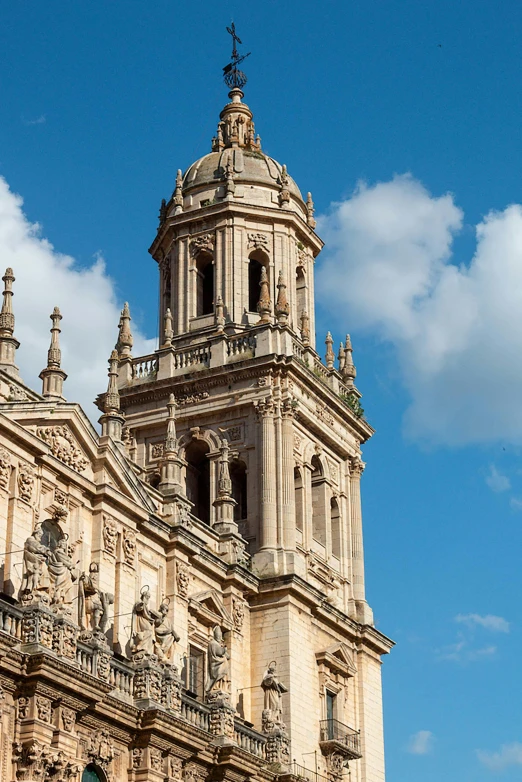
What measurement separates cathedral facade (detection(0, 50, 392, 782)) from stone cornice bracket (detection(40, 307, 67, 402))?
4 centimetres

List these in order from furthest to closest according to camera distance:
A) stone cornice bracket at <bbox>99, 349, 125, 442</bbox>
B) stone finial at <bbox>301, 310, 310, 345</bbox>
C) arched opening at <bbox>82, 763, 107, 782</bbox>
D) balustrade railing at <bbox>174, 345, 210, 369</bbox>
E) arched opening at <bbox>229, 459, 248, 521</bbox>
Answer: stone finial at <bbox>301, 310, 310, 345</bbox> < balustrade railing at <bbox>174, 345, 210, 369</bbox> < arched opening at <bbox>229, 459, 248, 521</bbox> < stone cornice bracket at <bbox>99, 349, 125, 442</bbox> < arched opening at <bbox>82, 763, 107, 782</bbox>

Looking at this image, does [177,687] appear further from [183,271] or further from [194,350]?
[183,271]

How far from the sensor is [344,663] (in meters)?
41.5

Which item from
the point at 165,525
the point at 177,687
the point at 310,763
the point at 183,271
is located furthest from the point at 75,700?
the point at 183,271

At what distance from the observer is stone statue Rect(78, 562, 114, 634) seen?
3234cm

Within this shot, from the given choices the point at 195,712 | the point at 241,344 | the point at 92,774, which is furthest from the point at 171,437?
the point at 92,774

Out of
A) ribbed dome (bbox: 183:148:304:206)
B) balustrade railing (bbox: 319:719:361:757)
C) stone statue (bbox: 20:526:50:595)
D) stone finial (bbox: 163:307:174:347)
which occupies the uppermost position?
ribbed dome (bbox: 183:148:304:206)

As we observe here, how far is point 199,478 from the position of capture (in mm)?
43906

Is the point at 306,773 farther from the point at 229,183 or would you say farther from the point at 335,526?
the point at 229,183

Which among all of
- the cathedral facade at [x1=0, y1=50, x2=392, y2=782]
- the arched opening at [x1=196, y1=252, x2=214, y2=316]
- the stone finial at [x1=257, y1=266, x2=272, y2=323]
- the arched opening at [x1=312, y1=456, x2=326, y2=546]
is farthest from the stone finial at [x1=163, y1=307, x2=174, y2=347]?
the arched opening at [x1=312, y1=456, x2=326, y2=546]

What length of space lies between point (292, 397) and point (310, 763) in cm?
951

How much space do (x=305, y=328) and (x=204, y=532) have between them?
28.1 ft

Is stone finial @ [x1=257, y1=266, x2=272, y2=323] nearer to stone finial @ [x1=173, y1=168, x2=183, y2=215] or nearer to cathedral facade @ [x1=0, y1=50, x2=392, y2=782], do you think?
cathedral facade @ [x1=0, y1=50, x2=392, y2=782]

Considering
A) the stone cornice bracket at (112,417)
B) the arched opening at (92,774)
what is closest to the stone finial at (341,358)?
the stone cornice bracket at (112,417)
